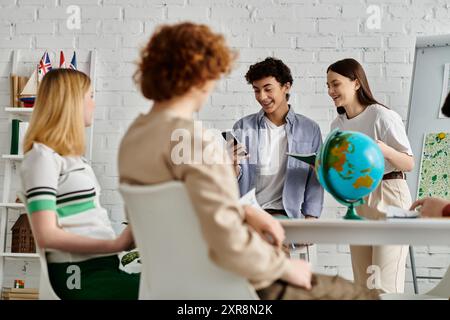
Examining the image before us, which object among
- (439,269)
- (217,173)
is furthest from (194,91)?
(439,269)

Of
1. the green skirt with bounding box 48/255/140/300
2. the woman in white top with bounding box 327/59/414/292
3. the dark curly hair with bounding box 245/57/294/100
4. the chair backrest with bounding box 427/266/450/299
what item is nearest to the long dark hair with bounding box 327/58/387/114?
the woman in white top with bounding box 327/59/414/292

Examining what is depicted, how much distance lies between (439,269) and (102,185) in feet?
7.03

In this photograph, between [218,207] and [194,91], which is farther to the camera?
[194,91]

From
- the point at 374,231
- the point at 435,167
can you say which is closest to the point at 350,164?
the point at 374,231

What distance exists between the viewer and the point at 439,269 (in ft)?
13.0

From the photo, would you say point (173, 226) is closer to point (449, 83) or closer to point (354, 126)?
point (354, 126)

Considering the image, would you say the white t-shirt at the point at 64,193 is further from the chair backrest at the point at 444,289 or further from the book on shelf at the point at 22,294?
Result: the book on shelf at the point at 22,294

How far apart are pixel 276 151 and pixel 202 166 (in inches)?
76.8

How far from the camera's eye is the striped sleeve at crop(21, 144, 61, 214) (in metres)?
1.73

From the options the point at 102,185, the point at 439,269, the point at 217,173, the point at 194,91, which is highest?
the point at 194,91

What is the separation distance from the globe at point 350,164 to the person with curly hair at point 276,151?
3.59 ft

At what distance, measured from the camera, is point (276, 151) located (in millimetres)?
3230

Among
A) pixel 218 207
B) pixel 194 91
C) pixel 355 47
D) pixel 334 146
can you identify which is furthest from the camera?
pixel 355 47

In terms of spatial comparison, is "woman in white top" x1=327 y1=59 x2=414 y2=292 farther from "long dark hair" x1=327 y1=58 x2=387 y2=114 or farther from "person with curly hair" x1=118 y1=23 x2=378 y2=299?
"person with curly hair" x1=118 y1=23 x2=378 y2=299
